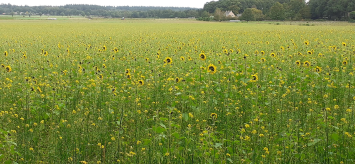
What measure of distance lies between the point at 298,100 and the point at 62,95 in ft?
13.6

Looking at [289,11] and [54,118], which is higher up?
[289,11]

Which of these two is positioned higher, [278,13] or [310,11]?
[310,11]

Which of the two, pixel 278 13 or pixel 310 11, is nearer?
pixel 310 11

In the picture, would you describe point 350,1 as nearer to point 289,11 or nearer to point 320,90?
point 289,11

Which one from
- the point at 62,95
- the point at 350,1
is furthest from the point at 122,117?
the point at 350,1

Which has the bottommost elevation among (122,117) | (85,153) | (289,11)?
(85,153)

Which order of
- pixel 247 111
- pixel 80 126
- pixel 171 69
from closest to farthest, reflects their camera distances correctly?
pixel 80 126 → pixel 247 111 → pixel 171 69

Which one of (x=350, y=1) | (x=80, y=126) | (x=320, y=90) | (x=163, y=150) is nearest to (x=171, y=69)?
(x=320, y=90)

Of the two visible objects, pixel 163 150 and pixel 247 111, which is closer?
pixel 163 150

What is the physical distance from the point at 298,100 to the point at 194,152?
9.12 feet

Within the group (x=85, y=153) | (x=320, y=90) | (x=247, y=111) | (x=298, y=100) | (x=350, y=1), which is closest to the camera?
(x=85, y=153)

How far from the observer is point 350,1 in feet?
222

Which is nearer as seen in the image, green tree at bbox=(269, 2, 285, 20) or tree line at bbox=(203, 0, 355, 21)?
tree line at bbox=(203, 0, 355, 21)

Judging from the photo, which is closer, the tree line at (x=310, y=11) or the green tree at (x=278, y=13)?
the tree line at (x=310, y=11)
